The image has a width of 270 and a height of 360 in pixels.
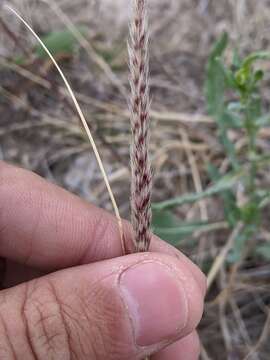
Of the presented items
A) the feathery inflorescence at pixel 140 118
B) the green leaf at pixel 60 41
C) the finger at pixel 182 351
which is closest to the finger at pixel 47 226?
the finger at pixel 182 351

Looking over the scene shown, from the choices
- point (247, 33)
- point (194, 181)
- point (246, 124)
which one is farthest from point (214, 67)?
point (247, 33)

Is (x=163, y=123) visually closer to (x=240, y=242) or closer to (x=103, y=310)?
(x=240, y=242)

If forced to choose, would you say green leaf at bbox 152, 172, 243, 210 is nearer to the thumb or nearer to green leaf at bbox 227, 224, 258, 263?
green leaf at bbox 227, 224, 258, 263

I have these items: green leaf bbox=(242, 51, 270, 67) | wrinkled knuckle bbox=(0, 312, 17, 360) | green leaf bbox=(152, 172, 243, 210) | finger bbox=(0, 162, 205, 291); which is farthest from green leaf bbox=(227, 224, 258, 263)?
wrinkled knuckle bbox=(0, 312, 17, 360)

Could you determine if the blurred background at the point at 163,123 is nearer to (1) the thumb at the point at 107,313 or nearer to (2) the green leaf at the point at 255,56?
(2) the green leaf at the point at 255,56

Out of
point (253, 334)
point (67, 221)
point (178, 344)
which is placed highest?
point (67, 221)

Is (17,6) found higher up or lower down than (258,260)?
higher up

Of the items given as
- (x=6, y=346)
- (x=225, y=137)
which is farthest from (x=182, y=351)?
(x=225, y=137)

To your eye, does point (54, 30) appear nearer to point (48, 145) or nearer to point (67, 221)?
point (48, 145)
